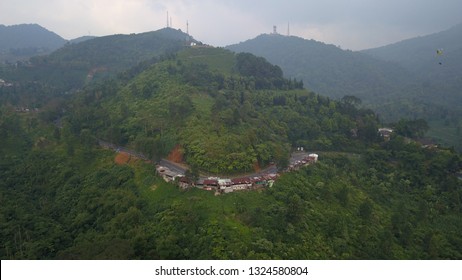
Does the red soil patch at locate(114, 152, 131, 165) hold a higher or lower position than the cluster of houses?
higher

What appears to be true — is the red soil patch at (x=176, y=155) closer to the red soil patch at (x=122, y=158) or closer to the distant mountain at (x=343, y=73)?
the red soil patch at (x=122, y=158)

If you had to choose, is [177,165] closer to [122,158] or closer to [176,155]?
[176,155]

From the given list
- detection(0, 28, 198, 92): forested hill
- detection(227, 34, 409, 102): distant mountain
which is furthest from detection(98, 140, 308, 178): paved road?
detection(227, 34, 409, 102): distant mountain

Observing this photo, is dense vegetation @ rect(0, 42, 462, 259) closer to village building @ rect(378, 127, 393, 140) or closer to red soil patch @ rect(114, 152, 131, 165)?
red soil patch @ rect(114, 152, 131, 165)

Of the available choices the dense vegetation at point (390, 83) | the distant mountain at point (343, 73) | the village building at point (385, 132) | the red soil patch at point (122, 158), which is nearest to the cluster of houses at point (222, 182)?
the red soil patch at point (122, 158)

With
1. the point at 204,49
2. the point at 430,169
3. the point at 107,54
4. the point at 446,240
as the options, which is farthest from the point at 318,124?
the point at 107,54

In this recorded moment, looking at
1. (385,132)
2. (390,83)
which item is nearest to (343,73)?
(390,83)
